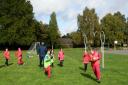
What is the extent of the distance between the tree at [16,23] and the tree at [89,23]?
3144 cm

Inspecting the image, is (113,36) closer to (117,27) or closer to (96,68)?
(117,27)

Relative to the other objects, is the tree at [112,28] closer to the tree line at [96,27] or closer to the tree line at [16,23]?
the tree line at [96,27]

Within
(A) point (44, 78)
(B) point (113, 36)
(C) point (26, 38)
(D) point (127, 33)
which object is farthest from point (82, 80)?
(D) point (127, 33)

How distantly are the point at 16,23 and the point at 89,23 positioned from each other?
38.7 m

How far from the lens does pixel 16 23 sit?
3775 inches

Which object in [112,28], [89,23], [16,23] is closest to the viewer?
[16,23]

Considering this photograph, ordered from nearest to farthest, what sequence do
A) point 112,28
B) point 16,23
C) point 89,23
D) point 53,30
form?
1. point 16,23
2. point 112,28
3. point 89,23
4. point 53,30

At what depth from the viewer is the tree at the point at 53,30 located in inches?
5318

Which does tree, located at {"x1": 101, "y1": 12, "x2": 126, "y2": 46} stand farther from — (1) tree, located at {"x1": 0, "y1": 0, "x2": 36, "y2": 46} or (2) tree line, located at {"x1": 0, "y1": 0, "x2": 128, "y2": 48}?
(1) tree, located at {"x1": 0, "y1": 0, "x2": 36, "y2": 46}

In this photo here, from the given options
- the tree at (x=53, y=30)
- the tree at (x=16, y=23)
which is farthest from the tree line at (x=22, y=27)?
the tree at (x=53, y=30)

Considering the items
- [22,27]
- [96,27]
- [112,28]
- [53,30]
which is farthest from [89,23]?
[22,27]

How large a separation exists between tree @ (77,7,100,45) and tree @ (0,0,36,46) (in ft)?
103

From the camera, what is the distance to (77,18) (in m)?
130

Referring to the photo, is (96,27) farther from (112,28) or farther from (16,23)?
(16,23)
